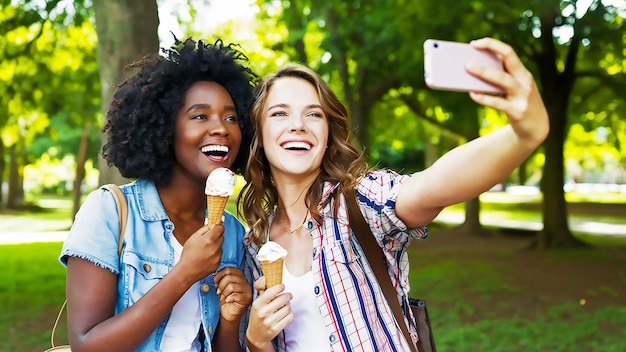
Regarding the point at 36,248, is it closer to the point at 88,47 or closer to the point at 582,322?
the point at 88,47

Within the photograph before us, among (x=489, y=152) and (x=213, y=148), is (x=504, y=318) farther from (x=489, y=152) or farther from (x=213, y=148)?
(x=489, y=152)

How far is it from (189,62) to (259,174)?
586mm

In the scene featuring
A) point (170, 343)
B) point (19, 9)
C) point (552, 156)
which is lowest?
point (552, 156)

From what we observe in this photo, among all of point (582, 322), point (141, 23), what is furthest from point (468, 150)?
point (582, 322)

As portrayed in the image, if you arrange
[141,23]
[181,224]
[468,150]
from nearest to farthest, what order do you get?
1. [468,150]
2. [181,224]
3. [141,23]

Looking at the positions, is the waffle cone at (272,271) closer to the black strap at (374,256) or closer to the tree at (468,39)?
the black strap at (374,256)

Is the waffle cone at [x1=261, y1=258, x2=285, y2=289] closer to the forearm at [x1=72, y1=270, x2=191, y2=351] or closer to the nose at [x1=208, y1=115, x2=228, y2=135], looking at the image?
the forearm at [x1=72, y1=270, x2=191, y2=351]

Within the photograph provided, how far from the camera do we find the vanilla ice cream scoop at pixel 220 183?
8.25ft

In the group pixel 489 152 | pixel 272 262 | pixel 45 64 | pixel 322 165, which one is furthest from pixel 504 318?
pixel 45 64

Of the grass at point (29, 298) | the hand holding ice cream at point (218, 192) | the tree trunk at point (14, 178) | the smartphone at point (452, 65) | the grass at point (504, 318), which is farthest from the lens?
the tree trunk at point (14, 178)

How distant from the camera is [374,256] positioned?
8.27 ft

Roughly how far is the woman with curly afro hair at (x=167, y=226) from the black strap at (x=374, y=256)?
0.51 meters

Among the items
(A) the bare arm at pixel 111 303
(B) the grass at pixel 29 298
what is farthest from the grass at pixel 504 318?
(A) the bare arm at pixel 111 303

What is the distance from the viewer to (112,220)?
2551 mm
